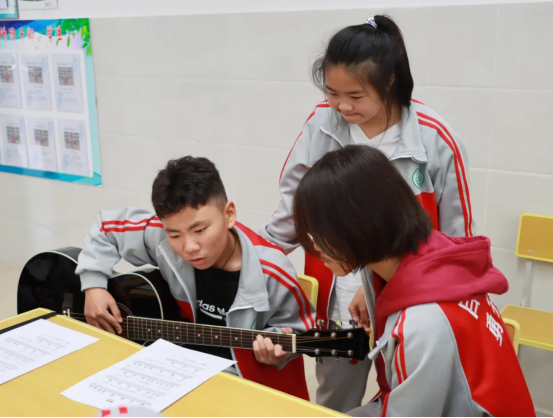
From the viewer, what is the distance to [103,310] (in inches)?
64.0

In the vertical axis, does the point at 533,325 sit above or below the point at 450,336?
below

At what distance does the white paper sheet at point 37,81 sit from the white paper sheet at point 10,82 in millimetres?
71

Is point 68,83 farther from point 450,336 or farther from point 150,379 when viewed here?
point 450,336

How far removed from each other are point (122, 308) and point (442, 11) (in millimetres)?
1530

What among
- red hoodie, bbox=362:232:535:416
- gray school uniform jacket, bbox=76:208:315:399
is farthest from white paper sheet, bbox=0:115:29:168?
red hoodie, bbox=362:232:535:416

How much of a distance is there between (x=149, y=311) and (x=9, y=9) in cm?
256

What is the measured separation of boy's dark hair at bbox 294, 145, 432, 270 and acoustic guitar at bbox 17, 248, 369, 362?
288 mm

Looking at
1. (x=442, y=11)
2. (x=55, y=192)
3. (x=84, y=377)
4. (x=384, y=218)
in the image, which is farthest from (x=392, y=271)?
(x=55, y=192)

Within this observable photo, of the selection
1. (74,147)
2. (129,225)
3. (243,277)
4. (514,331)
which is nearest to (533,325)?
(514,331)

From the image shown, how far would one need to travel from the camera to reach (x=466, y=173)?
1.55 m

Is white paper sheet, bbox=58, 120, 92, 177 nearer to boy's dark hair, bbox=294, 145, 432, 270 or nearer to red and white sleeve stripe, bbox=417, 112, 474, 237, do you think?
red and white sleeve stripe, bbox=417, 112, 474, 237

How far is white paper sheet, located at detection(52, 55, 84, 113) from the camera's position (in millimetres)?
3219

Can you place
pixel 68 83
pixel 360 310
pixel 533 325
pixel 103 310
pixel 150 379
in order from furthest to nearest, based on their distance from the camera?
pixel 68 83, pixel 533 325, pixel 103 310, pixel 360 310, pixel 150 379

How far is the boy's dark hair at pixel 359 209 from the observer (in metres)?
1.08
